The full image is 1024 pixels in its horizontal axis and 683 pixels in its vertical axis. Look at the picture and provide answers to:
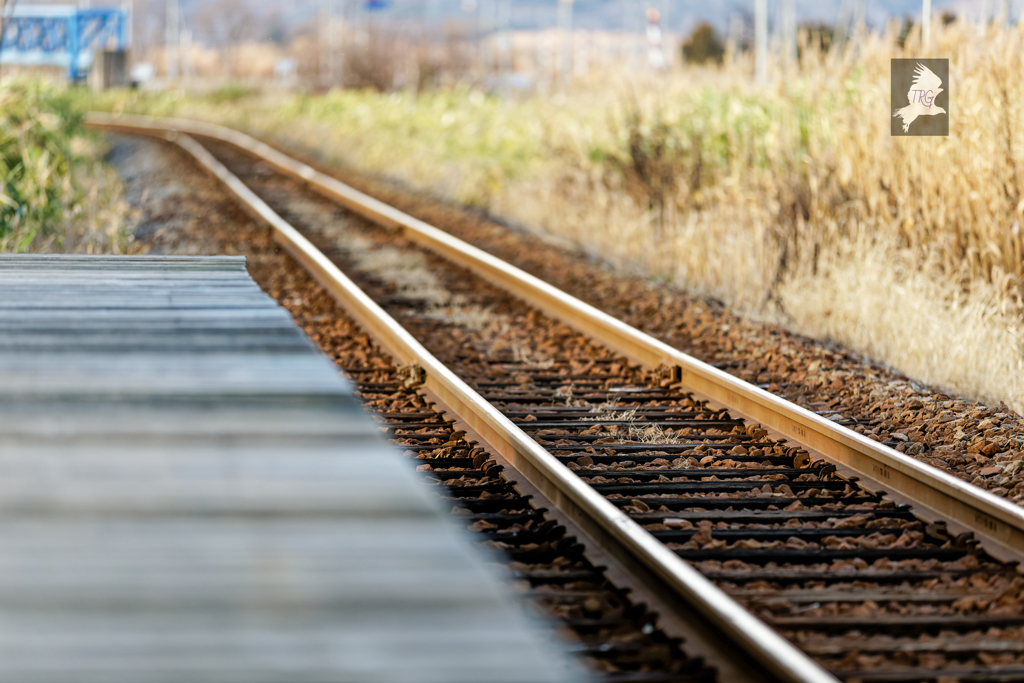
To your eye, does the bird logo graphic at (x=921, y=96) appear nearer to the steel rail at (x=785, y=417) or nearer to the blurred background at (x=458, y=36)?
the blurred background at (x=458, y=36)

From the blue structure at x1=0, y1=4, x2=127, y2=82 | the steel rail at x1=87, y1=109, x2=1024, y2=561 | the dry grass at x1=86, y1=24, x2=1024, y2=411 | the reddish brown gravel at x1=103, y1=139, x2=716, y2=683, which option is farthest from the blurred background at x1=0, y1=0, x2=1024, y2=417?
the blue structure at x1=0, y1=4, x2=127, y2=82

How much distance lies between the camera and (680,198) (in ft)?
40.9

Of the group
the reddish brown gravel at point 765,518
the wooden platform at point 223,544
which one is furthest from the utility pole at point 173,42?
the wooden platform at point 223,544

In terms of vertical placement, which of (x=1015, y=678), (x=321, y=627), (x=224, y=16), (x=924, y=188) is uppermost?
(x=224, y=16)

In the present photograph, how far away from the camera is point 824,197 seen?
33.0 feet

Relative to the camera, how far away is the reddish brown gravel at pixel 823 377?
5.55m

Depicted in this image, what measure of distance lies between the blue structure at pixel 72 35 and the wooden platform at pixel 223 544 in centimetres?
5860

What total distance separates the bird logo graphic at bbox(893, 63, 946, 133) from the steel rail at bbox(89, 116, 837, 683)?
4.15m

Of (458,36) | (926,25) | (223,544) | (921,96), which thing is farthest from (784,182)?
(458,36)

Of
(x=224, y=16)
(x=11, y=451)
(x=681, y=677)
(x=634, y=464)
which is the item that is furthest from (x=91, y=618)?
(x=224, y=16)

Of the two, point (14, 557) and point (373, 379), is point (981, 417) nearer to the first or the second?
point (373, 379)

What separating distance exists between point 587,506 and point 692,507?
63 cm

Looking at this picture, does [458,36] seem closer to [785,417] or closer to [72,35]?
[72,35]

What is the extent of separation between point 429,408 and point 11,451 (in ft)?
12.7
